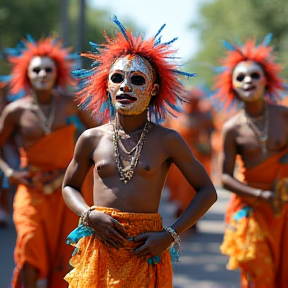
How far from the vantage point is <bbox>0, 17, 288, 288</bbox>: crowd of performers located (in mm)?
4457

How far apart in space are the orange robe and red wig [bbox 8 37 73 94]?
6.16 feet

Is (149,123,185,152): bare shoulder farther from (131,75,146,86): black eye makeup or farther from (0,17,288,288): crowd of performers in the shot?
(131,75,146,86): black eye makeup

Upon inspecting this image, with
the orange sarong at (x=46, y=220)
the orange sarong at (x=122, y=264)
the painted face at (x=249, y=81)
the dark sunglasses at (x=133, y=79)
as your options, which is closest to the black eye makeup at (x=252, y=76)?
the painted face at (x=249, y=81)

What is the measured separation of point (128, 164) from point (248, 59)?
2802mm

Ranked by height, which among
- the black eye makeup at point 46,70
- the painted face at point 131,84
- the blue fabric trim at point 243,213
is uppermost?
the black eye makeup at point 46,70

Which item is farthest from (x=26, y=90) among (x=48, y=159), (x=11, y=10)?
(x=11, y=10)

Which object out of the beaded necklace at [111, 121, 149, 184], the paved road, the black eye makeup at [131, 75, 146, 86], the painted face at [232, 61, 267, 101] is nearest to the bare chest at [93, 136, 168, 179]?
the beaded necklace at [111, 121, 149, 184]

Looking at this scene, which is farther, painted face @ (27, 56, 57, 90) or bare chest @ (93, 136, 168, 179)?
painted face @ (27, 56, 57, 90)

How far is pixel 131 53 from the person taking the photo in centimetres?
477

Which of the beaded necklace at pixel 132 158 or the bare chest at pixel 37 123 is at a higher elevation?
the bare chest at pixel 37 123

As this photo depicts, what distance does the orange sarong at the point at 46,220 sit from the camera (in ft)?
21.2

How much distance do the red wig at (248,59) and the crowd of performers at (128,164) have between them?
0.03 feet

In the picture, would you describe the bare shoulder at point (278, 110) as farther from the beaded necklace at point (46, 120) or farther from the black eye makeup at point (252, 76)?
the beaded necklace at point (46, 120)

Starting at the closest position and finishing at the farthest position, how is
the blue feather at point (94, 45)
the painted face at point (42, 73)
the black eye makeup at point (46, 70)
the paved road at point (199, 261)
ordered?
1. the blue feather at point (94, 45)
2. the painted face at point (42, 73)
3. the black eye makeup at point (46, 70)
4. the paved road at point (199, 261)
